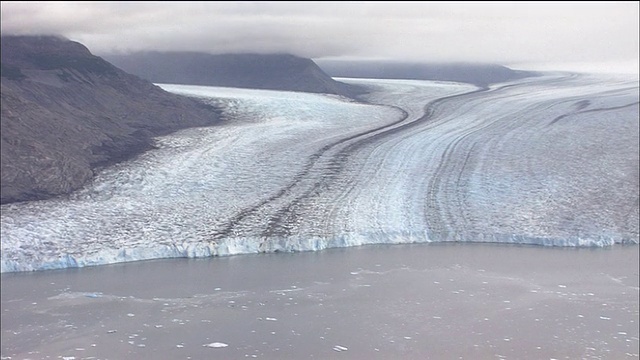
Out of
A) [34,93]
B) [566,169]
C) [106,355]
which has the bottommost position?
[106,355]

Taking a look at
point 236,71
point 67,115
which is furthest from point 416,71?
point 67,115

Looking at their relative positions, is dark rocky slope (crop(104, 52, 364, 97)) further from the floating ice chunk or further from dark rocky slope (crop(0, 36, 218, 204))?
the floating ice chunk

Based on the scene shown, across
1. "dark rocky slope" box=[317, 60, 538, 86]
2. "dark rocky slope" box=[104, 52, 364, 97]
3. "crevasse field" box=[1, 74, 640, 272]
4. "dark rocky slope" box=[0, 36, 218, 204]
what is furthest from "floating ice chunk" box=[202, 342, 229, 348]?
"dark rocky slope" box=[317, 60, 538, 86]

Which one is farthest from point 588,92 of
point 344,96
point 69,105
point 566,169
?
point 69,105

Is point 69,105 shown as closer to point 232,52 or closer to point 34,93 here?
point 34,93

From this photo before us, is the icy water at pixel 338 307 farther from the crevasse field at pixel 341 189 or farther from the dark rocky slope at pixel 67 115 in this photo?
the dark rocky slope at pixel 67 115
